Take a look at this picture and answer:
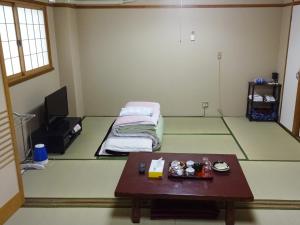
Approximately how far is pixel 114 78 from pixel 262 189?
3.54 metres

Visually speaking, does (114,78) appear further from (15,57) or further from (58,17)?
(15,57)

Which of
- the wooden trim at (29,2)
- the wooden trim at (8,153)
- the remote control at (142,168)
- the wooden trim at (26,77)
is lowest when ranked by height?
the remote control at (142,168)

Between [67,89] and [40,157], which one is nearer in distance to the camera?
[40,157]

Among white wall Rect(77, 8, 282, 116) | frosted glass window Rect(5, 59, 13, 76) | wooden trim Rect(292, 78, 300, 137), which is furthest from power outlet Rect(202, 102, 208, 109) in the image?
frosted glass window Rect(5, 59, 13, 76)

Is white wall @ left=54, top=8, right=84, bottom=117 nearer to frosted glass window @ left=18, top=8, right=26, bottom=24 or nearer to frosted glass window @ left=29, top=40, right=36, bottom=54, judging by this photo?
frosted glass window @ left=29, top=40, right=36, bottom=54

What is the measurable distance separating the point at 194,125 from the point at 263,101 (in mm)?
1350

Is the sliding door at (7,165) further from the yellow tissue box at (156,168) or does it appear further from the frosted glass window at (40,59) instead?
the frosted glass window at (40,59)

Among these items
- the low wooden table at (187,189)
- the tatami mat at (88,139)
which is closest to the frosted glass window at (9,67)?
the tatami mat at (88,139)

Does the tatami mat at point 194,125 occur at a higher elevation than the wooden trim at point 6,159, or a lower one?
lower

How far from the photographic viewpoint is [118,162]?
3.84 m

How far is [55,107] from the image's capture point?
444cm

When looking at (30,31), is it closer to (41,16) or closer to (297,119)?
(41,16)

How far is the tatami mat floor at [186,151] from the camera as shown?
2744 millimetres

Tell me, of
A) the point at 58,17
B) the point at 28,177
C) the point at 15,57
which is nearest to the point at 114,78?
the point at 58,17
